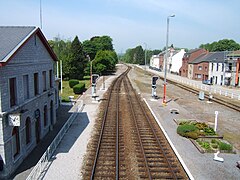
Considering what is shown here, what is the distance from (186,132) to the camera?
61.1 ft

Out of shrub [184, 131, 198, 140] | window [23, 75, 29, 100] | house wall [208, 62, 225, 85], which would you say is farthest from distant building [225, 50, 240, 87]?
window [23, 75, 29, 100]

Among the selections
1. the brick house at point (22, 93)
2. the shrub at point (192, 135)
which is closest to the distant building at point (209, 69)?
the shrub at point (192, 135)

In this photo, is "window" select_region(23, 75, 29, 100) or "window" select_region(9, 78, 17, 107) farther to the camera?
"window" select_region(23, 75, 29, 100)

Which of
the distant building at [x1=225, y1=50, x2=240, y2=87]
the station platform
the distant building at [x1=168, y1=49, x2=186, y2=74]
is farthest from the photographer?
the distant building at [x1=168, y1=49, x2=186, y2=74]

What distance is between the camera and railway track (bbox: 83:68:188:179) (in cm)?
1255

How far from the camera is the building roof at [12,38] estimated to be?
39.2ft

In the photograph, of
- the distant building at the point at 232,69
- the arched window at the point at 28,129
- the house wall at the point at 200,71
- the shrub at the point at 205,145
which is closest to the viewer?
the arched window at the point at 28,129

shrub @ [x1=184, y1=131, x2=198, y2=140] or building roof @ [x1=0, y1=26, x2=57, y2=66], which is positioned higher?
building roof @ [x1=0, y1=26, x2=57, y2=66]

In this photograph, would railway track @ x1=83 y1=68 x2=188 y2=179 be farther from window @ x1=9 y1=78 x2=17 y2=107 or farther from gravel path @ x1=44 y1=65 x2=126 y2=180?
window @ x1=9 y1=78 x2=17 y2=107

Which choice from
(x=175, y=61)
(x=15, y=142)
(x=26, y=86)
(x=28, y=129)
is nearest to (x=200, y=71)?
(x=175, y=61)

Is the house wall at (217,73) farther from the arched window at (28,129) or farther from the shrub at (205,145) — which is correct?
the arched window at (28,129)

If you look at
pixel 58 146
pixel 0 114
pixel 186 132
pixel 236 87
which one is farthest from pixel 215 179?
pixel 236 87

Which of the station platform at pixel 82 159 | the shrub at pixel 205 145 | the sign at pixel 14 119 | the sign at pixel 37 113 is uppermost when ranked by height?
the sign at pixel 14 119

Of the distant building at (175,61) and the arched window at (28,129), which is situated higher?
the distant building at (175,61)
